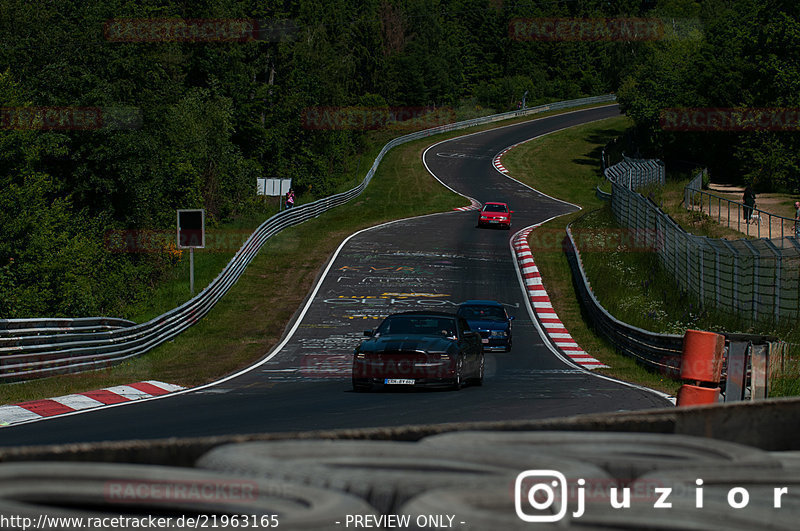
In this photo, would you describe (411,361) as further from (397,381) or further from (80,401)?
(80,401)

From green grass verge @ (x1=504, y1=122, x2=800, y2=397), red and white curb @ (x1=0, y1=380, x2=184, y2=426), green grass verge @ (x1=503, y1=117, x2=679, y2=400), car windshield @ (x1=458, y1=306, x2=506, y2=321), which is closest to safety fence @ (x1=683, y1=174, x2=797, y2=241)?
green grass verge @ (x1=504, y1=122, x2=800, y2=397)

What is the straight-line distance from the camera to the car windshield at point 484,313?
86.8 feet

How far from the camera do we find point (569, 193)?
232ft

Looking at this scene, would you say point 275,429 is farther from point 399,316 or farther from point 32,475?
point 32,475

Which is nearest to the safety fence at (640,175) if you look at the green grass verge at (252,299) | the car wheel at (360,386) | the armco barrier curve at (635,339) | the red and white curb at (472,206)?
the red and white curb at (472,206)

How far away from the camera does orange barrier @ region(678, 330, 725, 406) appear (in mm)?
10969

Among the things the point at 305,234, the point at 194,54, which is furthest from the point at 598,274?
the point at 194,54

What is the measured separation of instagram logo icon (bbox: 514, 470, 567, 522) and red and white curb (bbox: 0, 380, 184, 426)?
36.6 ft

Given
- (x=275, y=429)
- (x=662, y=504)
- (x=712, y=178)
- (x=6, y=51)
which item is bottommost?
(x=275, y=429)

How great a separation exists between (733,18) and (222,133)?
130 feet

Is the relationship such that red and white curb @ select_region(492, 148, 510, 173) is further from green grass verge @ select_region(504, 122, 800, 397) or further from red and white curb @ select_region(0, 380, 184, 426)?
red and white curb @ select_region(0, 380, 184, 426)

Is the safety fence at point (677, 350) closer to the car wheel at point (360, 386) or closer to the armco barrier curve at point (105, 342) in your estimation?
the car wheel at point (360, 386)

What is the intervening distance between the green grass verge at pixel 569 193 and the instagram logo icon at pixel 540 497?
14628 millimetres

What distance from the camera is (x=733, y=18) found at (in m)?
71.4
